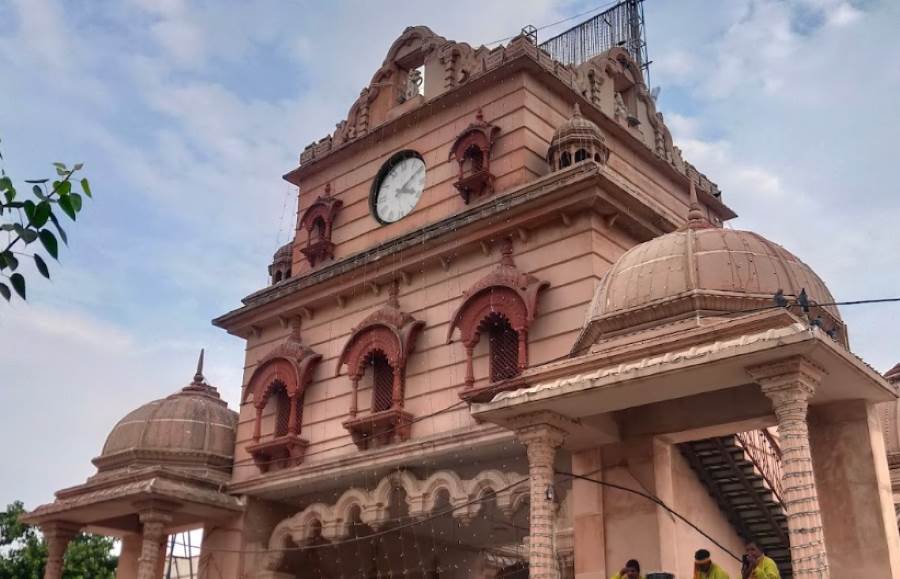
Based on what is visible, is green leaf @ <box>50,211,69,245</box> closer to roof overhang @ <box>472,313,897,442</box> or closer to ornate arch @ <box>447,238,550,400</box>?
roof overhang @ <box>472,313,897,442</box>

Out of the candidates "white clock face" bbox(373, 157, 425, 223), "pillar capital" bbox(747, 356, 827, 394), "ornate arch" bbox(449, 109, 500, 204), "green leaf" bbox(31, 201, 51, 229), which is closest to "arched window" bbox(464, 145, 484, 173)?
"ornate arch" bbox(449, 109, 500, 204)

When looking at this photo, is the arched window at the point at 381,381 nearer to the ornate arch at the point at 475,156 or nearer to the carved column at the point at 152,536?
the ornate arch at the point at 475,156

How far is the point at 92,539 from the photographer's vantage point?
2928 cm

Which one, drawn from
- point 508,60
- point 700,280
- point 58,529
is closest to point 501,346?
point 700,280

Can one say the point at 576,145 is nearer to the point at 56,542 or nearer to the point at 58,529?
the point at 58,529

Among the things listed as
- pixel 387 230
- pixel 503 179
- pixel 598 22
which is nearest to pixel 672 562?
pixel 503 179

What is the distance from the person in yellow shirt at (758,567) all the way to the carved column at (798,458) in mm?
264

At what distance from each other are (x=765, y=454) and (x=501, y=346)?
480 cm

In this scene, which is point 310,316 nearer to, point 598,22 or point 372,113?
point 372,113

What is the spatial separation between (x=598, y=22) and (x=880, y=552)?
899 inches

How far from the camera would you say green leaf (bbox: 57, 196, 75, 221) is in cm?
381

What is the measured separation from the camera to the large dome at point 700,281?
38.0 ft

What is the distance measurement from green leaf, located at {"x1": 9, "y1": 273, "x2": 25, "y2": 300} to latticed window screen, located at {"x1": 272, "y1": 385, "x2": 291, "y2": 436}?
53.3ft

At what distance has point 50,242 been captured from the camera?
3.71 m
